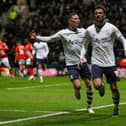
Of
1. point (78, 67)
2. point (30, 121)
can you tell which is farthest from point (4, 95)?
point (30, 121)

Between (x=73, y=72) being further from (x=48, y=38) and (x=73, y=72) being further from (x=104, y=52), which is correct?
(x=104, y=52)

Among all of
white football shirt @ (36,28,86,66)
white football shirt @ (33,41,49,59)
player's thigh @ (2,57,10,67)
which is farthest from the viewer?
player's thigh @ (2,57,10,67)

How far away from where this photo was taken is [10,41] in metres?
46.1

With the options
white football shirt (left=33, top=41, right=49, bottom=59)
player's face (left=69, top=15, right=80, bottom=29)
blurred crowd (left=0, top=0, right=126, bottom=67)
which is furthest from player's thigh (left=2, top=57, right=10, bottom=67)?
player's face (left=69, top=15, right=80, bottom=29)

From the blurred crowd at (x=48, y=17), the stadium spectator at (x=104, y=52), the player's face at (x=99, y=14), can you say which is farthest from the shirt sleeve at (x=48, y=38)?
the blurred crowd at (x=48, y=17)

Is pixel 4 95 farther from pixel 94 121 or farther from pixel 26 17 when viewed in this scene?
pixel 26 17

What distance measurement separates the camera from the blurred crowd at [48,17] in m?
41.5

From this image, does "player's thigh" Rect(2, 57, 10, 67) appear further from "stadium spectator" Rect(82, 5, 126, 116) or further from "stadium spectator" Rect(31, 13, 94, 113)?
"stadium spectator" Rect(82, 5, 126, 116)

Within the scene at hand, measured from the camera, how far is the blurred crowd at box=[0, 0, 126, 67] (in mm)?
41469

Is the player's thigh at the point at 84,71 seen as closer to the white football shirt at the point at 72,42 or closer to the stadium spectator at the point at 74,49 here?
the stadium spectator at the point at 74,49

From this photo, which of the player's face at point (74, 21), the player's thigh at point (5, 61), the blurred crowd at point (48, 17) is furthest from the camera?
the blurred crowd at point (48, 17)

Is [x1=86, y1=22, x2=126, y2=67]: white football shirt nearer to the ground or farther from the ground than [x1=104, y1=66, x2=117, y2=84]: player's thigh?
farther from the ground

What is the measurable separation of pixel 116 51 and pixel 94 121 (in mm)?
25478

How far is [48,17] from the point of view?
4469 cm
